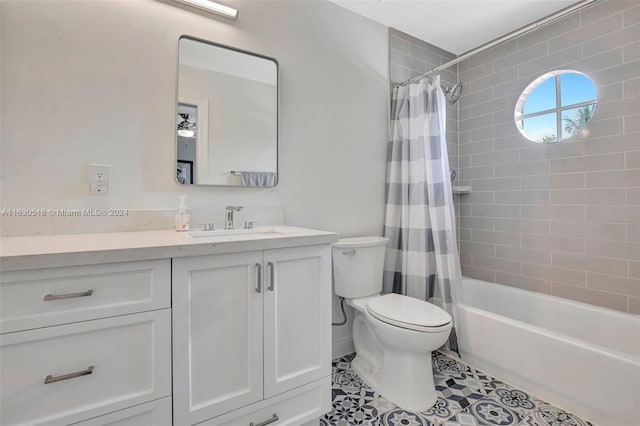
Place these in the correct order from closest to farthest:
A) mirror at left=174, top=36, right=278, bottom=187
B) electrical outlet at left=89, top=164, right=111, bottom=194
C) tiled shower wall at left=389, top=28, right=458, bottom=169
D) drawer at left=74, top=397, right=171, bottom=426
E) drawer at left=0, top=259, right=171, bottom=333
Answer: drawer at left=0, top=259, right=171, bottom=333
drawer at left=74, top=397, right=171, bottom=426
electrical outlet at left=89, top=164, right=111, bottom=194
mirror at left=174, top=36, right=278, bottom=187
tiled shower wall at left=389, top=28, right=458, bottom=169

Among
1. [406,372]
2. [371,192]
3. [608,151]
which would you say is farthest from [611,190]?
[406,372]

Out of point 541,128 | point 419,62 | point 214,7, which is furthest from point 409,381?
point 419,62

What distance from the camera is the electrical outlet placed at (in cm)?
131

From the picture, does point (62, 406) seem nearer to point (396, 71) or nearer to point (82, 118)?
point (82, 118)

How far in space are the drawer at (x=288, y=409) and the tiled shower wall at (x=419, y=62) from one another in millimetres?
2135

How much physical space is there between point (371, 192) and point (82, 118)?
169 cm

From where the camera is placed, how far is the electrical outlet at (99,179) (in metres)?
1.31

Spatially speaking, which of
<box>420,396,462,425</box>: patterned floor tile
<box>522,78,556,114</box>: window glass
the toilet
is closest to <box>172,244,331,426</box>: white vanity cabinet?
the toilet

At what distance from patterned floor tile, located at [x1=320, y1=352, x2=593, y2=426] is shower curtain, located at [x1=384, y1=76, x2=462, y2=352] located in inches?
15.5

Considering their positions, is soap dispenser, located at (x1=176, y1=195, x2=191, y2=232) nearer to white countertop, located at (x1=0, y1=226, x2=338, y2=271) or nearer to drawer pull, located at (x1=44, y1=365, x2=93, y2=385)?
white countertop, located at (x1=0, y1=226, x2=338, y2=271)

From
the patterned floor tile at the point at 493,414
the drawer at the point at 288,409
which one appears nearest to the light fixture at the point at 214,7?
the drawer at the point at 288,409

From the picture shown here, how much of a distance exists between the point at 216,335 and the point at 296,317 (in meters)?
0.33

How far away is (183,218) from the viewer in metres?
1.42

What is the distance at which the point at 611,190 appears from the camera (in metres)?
1.89
